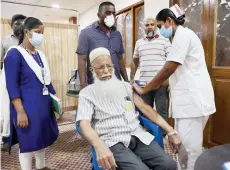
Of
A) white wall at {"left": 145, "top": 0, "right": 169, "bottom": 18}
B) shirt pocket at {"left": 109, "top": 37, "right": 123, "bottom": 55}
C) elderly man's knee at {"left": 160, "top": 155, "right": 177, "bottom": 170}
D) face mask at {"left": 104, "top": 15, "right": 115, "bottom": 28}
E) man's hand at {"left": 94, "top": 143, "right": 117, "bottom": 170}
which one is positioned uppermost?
white wall at {"left": 145, "top": 0, "right": 169, "bottom": 18}

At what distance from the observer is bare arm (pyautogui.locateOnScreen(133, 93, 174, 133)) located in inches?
54.7

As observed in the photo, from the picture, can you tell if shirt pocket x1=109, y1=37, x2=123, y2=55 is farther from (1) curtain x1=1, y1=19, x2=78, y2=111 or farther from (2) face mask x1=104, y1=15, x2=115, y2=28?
(1) curtain x1=1, y1=19, x2=78, y2=111

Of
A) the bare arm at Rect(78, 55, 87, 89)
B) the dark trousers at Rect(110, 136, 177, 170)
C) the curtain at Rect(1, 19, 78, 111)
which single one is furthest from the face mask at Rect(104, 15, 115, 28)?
the curtain at Rect(1, 19, 78, 111)

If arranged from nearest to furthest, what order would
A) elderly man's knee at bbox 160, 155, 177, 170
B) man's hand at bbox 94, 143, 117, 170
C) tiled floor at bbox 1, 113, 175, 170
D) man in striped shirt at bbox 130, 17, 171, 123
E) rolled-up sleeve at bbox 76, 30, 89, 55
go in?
man's hand at bbox 94, 143, 117, 170, elderly man's knee at bbox 160, 155, 177, 170, rolled-up sleeve at bbox 76, 30, 89, 55, tiled floor at bbox 1, 113, 175, 170, man in striped shirt at bbox 130, 17, 171, 123

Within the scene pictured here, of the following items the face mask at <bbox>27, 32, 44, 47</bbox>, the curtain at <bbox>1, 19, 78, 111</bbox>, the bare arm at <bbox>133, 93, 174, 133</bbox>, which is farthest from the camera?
the curtain at <bbox>1, 19, 78, 111</bbox>

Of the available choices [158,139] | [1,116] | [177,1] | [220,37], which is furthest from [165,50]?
[1,116]

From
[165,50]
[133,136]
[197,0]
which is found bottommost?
[133,136]

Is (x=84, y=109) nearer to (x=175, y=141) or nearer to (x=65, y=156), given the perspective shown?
(x=175, y=141)

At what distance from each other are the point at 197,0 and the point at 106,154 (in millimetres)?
2178

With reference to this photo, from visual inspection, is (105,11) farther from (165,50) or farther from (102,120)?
(102,120)

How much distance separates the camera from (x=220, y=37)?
2268 mm

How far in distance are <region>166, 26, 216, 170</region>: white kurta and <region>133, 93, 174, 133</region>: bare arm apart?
201 mm

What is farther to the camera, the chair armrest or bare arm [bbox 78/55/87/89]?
bare arm [bbox 78/55/87/89]

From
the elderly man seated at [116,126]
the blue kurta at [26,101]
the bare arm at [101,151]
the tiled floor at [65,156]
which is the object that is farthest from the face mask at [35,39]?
the tiled floor at [65,156]
